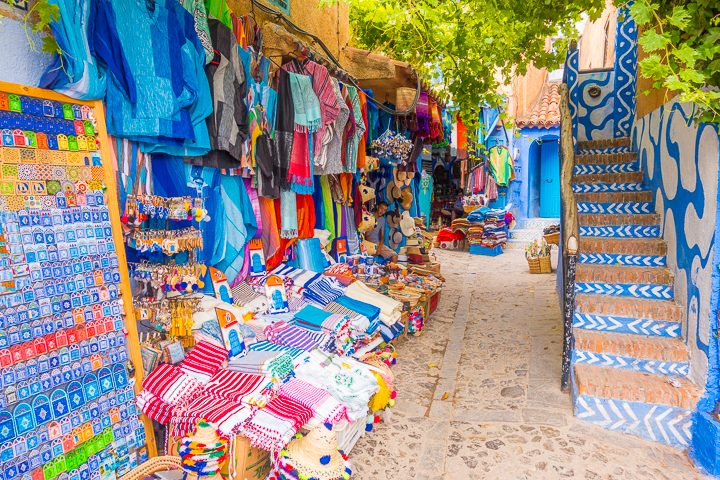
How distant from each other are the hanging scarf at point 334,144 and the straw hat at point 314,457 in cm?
267

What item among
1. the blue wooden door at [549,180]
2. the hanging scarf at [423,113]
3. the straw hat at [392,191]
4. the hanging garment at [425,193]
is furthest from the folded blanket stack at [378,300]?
the blue wooden door at [549,180]

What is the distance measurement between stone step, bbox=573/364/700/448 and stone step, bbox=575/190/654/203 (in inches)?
98.4

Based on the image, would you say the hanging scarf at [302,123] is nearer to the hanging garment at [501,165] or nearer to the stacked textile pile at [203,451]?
the stacked textile pile at [203,451]

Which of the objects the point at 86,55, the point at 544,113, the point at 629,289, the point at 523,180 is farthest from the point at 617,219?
the point at 544,113

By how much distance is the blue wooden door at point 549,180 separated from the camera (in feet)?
48.5

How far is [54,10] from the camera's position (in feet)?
7.32

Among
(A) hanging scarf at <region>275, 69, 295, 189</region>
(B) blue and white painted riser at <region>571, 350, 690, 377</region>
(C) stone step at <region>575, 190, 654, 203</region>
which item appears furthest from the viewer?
(C) stone step at <region>575, 190, 654, 203</region>

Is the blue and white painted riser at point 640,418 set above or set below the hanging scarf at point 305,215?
below

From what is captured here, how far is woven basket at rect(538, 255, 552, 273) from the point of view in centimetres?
977

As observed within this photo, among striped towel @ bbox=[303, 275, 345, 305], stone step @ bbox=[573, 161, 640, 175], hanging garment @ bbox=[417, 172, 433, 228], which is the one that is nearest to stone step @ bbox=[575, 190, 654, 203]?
stone step @ bbox=[573, 161, 640, 175]

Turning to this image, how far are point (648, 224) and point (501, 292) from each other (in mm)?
3456

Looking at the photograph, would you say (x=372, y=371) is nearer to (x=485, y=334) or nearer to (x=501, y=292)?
(x=485, y=334)

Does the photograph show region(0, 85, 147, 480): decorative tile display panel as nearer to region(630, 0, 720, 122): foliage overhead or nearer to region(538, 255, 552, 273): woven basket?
region(630, 0, 720, 122): foliage overhead

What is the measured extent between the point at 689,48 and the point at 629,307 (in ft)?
8.55
